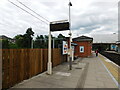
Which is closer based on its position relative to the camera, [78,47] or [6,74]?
[6,74]

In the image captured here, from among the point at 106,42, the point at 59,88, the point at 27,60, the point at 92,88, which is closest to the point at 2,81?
the point at 27,60

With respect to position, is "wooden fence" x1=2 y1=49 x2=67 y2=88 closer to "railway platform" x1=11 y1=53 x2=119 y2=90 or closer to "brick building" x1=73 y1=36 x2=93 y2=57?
"railway platform" x1=11 y1=53 x2=119 y2=90

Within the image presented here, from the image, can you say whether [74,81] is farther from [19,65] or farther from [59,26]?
[59,26]

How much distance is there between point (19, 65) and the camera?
5137mm

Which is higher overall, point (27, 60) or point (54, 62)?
point (27, 60)

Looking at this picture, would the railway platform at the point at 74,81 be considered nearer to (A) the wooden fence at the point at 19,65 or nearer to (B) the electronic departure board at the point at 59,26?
(A) the wooden fence at the point at 19,65

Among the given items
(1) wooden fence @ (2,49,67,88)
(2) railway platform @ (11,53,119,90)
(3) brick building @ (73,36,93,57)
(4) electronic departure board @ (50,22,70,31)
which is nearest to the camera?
(1) wooden fence @ (2,49,67,88)

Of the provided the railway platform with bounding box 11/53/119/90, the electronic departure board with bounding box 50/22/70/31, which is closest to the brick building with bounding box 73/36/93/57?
the railway platform with bounding box 11/53/119/90

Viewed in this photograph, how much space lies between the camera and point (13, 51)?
15.5 feet

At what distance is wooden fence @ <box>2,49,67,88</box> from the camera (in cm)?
434

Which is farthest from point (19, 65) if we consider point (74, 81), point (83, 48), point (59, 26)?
point (83, 48)

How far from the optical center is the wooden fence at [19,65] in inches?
171

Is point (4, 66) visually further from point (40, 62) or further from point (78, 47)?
point (78, 47)

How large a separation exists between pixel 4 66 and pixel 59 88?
2.56 meters
